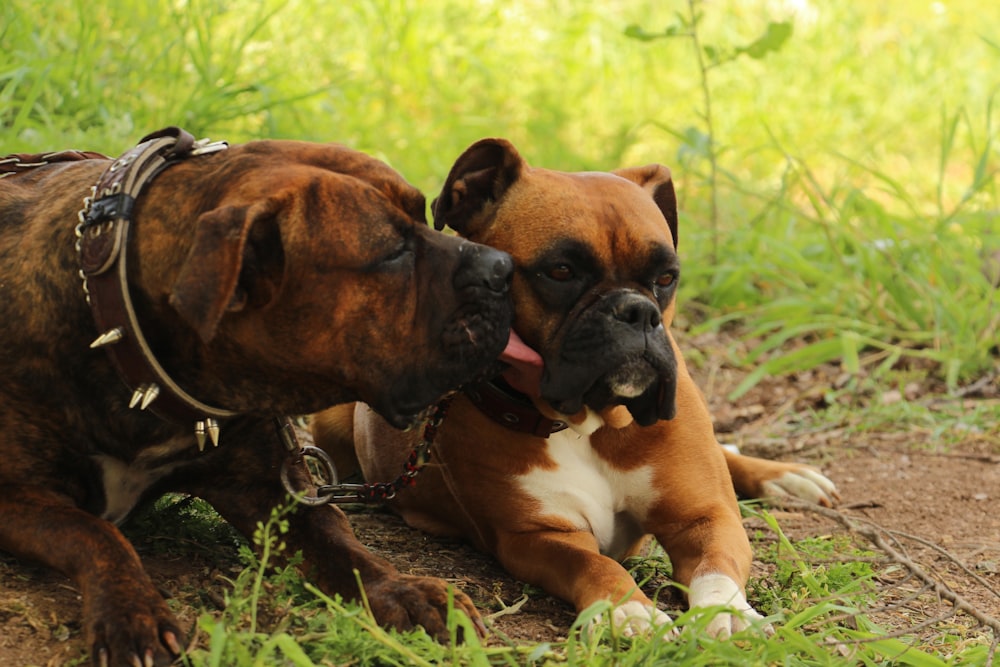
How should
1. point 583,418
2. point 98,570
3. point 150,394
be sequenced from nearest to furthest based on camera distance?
point 98,570 → point 150,394 → point 583,418

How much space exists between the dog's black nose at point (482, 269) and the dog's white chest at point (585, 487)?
702 millimetres

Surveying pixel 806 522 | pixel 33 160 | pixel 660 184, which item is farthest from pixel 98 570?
pixel 806 522

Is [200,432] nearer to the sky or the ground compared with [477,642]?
Result: nearer to the sky

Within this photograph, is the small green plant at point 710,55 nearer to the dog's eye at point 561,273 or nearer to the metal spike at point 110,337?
the dog's eye at point 561,273

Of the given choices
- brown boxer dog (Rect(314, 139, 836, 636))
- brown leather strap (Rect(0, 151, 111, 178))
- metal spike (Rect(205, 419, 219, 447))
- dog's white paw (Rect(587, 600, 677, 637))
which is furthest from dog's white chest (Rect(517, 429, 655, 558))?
brown leather strap (Rect(0, 151, 111, 178))

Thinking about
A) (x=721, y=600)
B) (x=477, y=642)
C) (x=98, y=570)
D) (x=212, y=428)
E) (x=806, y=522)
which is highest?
(x=212, y=428)

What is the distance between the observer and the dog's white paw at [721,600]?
108 inches

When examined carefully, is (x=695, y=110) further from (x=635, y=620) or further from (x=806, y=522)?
(x=635, y=620)

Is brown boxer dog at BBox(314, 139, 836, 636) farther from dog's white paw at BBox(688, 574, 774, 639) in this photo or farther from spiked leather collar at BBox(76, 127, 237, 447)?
spiked leather collar at BBox(76, 127, 237, 447)

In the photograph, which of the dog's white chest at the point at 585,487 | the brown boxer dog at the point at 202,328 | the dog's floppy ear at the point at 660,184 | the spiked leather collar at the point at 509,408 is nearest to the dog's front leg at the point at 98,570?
the brown boxer dog at the point at 202,328

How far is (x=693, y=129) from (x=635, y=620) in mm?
3593

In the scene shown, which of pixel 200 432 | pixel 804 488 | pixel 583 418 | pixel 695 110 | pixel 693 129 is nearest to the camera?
pixel 200 432

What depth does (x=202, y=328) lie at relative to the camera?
2311 millimetres

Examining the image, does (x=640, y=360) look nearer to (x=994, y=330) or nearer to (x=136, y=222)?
(x=136, y=222)
